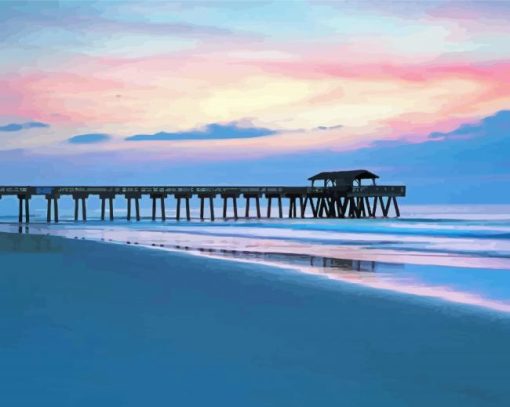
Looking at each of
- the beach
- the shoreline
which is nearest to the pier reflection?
the shoreline

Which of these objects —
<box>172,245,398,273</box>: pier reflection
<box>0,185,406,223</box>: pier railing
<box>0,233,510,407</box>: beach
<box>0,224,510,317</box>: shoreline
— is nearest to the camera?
<box>0,233,510,407</box>: beach

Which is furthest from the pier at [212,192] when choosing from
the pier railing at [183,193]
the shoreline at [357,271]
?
the shoreline at [357,271]

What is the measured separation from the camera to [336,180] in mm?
66750

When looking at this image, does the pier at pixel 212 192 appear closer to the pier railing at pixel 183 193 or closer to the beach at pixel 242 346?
the pier railing at pixel 183 193

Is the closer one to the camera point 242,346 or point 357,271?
point 242,346

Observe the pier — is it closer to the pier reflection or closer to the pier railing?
the pier railing

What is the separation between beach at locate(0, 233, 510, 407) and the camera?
4859 millimetres

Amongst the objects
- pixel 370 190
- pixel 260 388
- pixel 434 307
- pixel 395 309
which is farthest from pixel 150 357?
pixel 370 190

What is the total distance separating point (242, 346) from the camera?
6.41 m

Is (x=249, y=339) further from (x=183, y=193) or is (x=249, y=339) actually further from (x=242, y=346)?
(x=183, y=193)

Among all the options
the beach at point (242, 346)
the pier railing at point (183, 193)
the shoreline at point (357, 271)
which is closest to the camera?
the beach at point (242, 346)

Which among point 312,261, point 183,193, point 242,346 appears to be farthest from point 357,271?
point 183,193

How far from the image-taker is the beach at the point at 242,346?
486 centimetres

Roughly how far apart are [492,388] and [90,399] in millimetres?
2633
